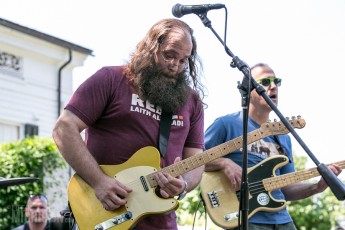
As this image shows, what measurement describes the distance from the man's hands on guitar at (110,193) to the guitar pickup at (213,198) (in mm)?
1542

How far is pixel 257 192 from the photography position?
5.50 metres

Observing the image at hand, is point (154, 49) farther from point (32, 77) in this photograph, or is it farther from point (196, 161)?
point (32, 77)

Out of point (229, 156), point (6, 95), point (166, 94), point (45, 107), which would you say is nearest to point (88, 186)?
point (166, 94)

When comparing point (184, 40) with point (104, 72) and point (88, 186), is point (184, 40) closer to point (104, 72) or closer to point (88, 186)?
point (104, 72)

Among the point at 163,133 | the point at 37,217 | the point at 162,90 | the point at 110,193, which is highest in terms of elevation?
the point at 162,90

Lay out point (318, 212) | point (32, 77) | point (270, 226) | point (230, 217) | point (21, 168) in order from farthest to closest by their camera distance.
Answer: point (32, 77)
point (21, 168)
point (318, 212)
point (230, 217)
point (270, 226)

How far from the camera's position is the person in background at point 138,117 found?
4.20 m

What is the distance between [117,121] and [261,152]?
1697mm

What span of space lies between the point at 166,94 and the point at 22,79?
51.9 feet

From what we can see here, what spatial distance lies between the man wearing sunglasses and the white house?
45.7 feet

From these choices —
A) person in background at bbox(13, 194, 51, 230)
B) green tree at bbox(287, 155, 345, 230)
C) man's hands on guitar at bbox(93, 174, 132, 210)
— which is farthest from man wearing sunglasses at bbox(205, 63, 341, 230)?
green tree at bbox(287, 155, 345, 230)

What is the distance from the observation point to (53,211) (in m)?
15.8

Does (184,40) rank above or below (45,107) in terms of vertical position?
below

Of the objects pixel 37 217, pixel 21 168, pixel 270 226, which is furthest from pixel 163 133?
pixel 21 168
